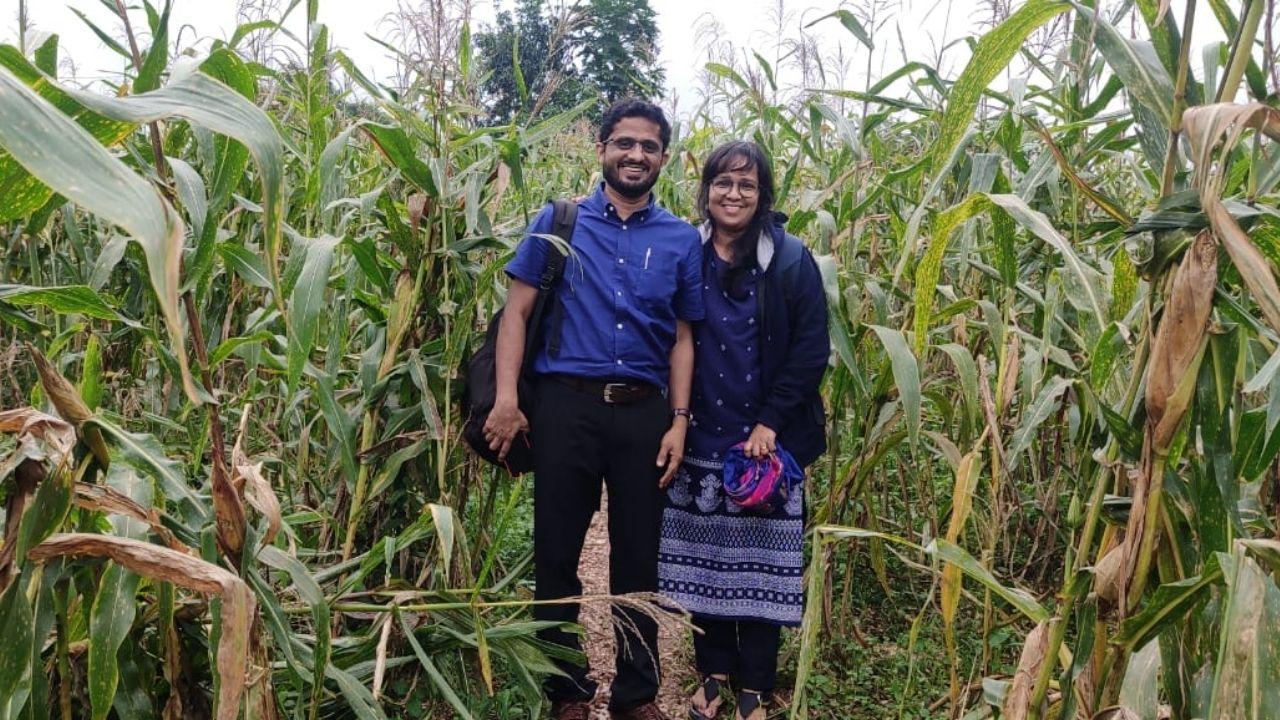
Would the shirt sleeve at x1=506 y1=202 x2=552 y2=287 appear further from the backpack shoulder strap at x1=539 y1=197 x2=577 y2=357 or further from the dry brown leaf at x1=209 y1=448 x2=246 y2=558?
the dry brown leaf at x1=209 y1=448 x2=246 y2=558

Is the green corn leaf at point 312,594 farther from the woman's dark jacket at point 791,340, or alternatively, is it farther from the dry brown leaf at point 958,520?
the woman's dark jacket at point 791,340

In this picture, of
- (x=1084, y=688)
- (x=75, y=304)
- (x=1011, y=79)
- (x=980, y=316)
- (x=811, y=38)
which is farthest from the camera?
(x=811, y=38)

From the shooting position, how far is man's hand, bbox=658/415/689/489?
233 centimetres

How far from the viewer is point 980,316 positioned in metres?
2.52

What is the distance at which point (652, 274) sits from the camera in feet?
7.52

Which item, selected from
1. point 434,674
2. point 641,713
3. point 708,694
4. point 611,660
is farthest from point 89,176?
point 611,660

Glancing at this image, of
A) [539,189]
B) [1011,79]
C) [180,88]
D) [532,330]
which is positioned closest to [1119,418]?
[180,88]

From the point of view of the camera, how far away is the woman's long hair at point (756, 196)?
7.61 ft

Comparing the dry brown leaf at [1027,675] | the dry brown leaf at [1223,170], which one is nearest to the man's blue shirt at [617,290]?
the dry brown leaf at [1027,675]

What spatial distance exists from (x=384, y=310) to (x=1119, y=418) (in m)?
1.64

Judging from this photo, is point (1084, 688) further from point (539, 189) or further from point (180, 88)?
point (539, 189)

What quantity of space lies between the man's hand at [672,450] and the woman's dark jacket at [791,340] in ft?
0.67

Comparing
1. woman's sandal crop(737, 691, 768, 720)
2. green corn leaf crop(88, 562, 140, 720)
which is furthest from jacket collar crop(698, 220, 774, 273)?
green corn leaf crop(88, 562, 140, 720)

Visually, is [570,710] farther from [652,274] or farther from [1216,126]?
[1216,126]
